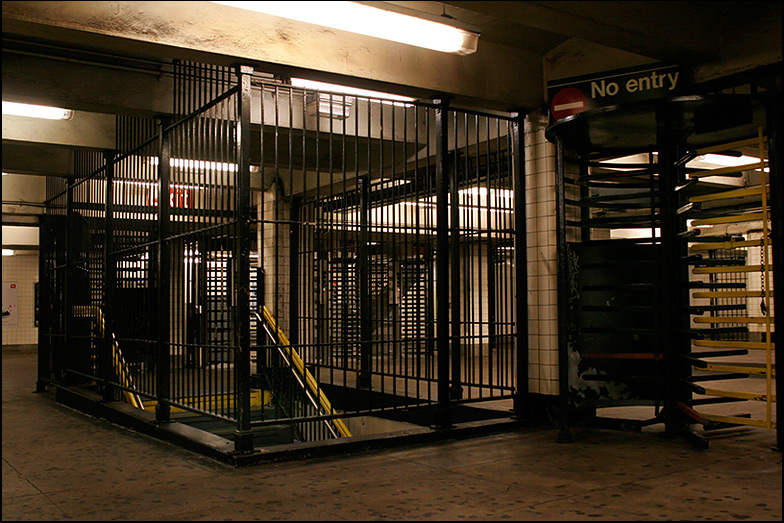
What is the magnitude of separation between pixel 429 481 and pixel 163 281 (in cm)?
316

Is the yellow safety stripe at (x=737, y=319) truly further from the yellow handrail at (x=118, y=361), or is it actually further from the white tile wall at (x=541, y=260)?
the yellow handrail at (x=118, y=361)

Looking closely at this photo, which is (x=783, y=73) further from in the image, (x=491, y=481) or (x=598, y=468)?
(x=491, y=481)

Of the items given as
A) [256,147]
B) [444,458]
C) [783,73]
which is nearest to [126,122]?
[256,147]

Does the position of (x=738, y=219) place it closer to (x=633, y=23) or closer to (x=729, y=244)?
(x=729, y=244)

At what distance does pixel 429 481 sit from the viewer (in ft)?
14.0

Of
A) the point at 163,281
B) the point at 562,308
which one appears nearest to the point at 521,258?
the point at 562,308

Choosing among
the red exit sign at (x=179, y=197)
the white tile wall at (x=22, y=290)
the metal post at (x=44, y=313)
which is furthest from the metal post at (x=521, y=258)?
the white tile wall at (x=22, y=290)

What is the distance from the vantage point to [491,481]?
13.9ft

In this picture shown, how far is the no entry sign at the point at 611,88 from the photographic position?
217 inches

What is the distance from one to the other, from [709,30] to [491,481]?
12.1ft

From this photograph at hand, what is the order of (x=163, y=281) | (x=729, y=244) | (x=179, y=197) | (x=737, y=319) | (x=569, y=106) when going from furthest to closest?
(x=179, y=197), (x=163, y=281), (x=569, y=106), (x=729, y=244), (x=737, y=319)

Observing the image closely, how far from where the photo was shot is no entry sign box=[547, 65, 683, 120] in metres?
5.51

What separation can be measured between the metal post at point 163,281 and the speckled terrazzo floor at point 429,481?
1.31 ft

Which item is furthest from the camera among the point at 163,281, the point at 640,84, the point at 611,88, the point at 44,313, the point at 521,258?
the point at 44,313
